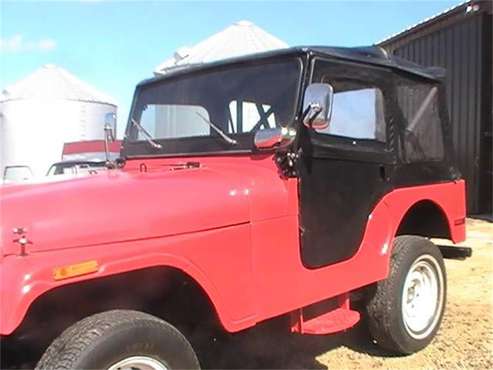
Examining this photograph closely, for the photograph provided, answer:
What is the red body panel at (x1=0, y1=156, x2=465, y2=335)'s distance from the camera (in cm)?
249

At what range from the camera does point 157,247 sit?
276 cm

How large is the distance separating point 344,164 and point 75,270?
73.8 inches

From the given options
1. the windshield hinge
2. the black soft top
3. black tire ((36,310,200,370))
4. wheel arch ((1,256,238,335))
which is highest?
the black soft top

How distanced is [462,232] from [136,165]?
8.52 feet

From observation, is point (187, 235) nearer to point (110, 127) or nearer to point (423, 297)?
point (110, 127)

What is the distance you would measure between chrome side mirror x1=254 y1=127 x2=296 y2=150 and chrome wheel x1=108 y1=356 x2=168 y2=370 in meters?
1.27

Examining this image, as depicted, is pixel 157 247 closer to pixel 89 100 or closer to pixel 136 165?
pixel 136 165

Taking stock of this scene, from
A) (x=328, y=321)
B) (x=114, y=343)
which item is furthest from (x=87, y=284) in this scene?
(x=328, y=321)

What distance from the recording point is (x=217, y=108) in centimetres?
382

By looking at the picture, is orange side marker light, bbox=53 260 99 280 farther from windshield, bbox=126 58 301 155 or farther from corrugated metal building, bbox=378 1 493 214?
corrugated metal building, bbox=378 1 493 214

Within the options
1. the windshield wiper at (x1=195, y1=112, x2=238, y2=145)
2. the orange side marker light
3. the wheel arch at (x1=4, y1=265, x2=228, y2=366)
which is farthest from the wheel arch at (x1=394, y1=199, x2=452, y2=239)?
the orange side marker light

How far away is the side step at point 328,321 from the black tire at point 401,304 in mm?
408

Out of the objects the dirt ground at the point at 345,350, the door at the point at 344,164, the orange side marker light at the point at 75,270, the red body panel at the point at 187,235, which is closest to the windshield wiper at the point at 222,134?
the red body panel at the point at 187,235

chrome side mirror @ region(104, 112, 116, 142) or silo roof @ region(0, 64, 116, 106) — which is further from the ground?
silo roof @ region(0, 64, 116, 106)
